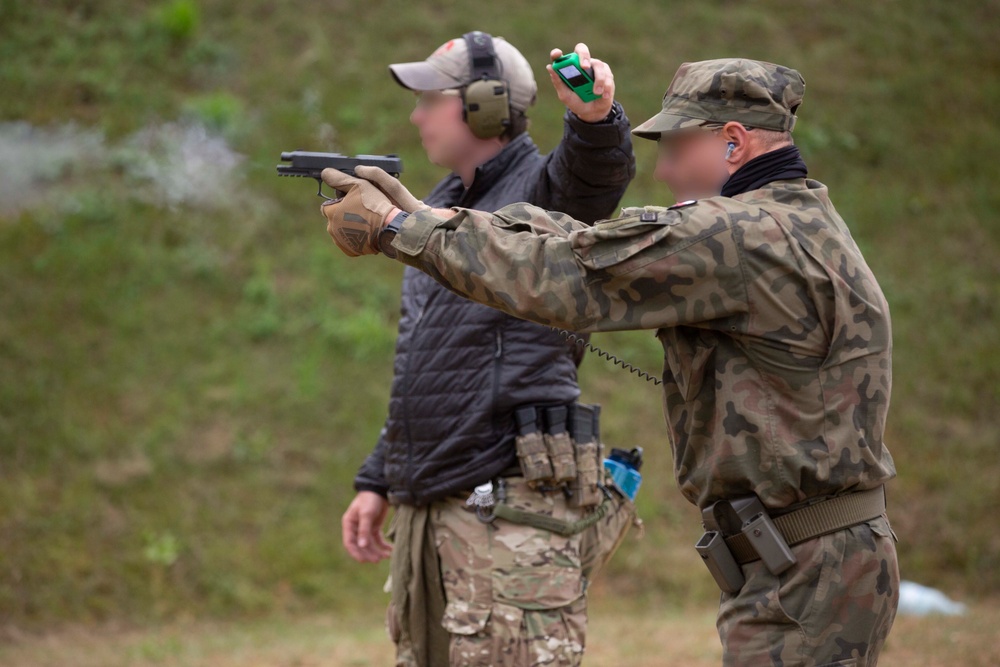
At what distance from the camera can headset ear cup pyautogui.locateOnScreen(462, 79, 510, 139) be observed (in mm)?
3434

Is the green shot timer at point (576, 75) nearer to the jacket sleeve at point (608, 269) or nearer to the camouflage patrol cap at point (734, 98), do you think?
the camouflage patrol cap at point (734, 98)

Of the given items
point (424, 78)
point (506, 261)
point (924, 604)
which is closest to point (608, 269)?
point (506, 261)

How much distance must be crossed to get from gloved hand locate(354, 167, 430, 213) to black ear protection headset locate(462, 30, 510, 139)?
3.51 feet

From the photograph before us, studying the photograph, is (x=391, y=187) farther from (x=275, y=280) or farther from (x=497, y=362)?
(x=275, y=280)

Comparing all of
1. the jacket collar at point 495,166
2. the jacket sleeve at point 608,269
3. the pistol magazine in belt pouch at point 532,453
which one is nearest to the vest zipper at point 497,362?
the pistol magazine in belt pouch at point 532,453

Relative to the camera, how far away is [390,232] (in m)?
2.34

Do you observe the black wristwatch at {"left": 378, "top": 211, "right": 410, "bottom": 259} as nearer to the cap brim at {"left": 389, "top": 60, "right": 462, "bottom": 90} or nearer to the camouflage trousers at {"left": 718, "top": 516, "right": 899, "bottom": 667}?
the camouflage trousers at {"left": 718, "top": 516, "right": 899, "bottom": 667}

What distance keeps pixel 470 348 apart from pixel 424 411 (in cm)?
27

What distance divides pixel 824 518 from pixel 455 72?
6.60 feet

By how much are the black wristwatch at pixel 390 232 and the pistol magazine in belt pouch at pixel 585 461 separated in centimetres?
118

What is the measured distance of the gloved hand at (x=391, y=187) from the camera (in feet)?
7.90

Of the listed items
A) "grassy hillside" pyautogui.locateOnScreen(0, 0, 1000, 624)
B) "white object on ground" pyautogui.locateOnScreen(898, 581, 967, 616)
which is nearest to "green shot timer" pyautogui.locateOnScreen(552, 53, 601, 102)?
"grassy hillside" pyautogui.locateOnScreen(0, 0, 1000, 624)

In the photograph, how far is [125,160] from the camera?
26.1 feet

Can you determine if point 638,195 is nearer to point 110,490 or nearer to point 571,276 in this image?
point 110,490
